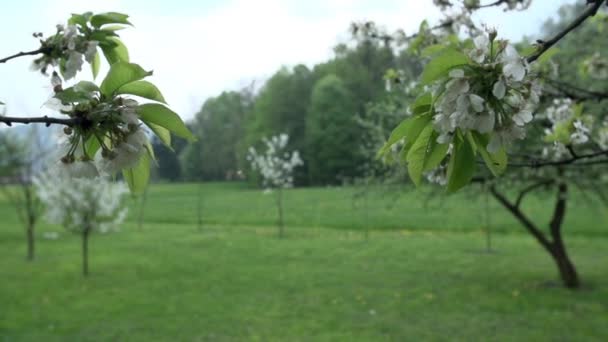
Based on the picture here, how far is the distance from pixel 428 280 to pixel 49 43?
821 cm

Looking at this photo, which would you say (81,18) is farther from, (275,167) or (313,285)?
(275,167)

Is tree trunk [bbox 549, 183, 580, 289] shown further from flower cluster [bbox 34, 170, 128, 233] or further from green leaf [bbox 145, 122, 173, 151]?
green leaf [bbox 145, 122, 173, 151]

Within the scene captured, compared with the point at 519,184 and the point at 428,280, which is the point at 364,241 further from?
the point at 519,184

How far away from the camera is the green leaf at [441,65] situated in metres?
0.66

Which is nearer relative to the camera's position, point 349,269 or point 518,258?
point 349,269

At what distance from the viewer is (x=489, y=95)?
71 centimetres

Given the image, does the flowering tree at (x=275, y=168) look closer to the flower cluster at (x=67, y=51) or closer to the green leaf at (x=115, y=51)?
the flower cluster at (x=67, y=51)

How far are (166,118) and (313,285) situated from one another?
8016 millimetres

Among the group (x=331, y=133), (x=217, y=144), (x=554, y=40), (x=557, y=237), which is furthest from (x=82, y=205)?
(x=331, y=133)

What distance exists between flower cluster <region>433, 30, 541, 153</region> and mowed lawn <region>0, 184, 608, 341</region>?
5.36 metres

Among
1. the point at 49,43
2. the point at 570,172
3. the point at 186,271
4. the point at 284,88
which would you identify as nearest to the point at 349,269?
the point at 186,271

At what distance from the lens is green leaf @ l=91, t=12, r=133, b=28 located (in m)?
0.87

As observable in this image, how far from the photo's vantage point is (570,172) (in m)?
6.54

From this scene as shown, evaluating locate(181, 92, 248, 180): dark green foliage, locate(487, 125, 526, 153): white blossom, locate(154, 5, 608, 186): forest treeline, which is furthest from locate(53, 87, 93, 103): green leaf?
locate(154, 5, 608, 186): forest treeline
